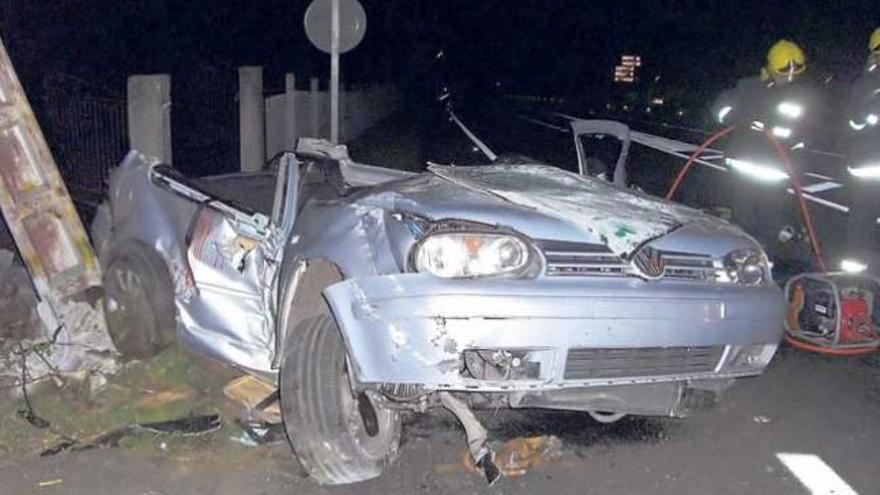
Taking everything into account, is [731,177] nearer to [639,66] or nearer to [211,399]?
[211,399]

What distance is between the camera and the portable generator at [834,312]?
21.2ft

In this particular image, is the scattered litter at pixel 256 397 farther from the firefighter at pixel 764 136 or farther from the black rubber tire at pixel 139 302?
the firefighter at pixel 764 136

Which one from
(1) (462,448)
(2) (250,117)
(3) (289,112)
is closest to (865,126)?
(1) (462,448)

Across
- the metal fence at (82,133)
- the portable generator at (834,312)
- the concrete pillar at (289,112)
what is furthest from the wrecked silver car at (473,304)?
the concrete pillar at (289,112)

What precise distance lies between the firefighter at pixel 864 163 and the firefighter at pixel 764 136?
54cm

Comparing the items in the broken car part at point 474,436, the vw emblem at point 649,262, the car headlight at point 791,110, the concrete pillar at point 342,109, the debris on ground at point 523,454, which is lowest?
the concrete pillar at point 342,109

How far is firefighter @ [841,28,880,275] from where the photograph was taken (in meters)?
7.59

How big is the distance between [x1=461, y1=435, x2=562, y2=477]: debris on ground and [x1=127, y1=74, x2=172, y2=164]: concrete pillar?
284 inches

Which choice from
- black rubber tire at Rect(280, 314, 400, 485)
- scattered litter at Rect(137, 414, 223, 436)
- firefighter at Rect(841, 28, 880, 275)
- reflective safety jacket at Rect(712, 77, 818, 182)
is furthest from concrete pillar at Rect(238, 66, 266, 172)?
black rubber tire at Rect(280, 314, 400, 485)

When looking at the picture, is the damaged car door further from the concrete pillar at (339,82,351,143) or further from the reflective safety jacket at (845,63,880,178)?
the concrete pillar at (339,82,351,143)

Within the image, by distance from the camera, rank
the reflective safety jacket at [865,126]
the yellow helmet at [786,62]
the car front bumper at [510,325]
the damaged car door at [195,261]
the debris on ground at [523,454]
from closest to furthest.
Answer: the car front bumper at [510,325] → the debris on ground at [523,454] → the damaged car door at [195,261] → the reflective safety jacket at [865,126] → the yellow helmet at [786,62]

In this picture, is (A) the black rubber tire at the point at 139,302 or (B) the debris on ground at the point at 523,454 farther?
(A) the black rubber tire at the point at 139,302

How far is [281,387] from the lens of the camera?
4.48 m

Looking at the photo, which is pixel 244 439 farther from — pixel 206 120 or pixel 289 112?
pixel 289 112
